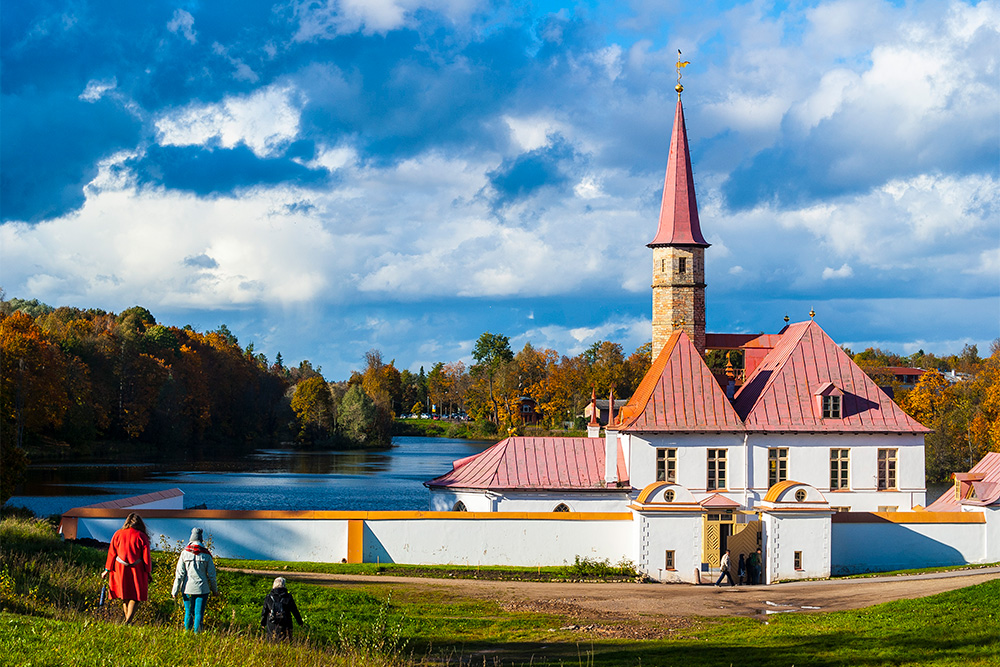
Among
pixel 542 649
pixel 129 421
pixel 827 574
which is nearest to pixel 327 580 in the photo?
pixel 542 649

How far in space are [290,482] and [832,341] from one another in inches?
1379

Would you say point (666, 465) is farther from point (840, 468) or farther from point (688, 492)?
point (840, 468)

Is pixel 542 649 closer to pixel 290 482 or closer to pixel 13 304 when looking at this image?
pixel 290 482

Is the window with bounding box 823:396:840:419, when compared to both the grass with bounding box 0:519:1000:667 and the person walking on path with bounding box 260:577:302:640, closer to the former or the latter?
the grass with bounding box 0:519:1000:667

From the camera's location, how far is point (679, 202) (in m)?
43.4

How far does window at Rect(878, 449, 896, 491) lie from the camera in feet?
105

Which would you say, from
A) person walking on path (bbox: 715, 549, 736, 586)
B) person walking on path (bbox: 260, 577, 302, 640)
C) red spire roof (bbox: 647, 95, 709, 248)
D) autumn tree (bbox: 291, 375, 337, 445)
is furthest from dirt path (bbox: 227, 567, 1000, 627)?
autumn tree (bbox: 291, 375, 337, 445)

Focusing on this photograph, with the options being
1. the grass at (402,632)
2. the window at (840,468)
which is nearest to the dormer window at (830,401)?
the window at (840,468)

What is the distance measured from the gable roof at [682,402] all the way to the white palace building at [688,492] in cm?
6

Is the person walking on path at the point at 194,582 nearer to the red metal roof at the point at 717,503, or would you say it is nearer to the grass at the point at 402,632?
the grass at the point at 402,632

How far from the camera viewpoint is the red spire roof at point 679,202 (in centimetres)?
4275

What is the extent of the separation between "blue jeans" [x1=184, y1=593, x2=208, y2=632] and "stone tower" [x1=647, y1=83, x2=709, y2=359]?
3243 cm

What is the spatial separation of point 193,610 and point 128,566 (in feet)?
3.47

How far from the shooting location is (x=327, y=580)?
71.0 feet
